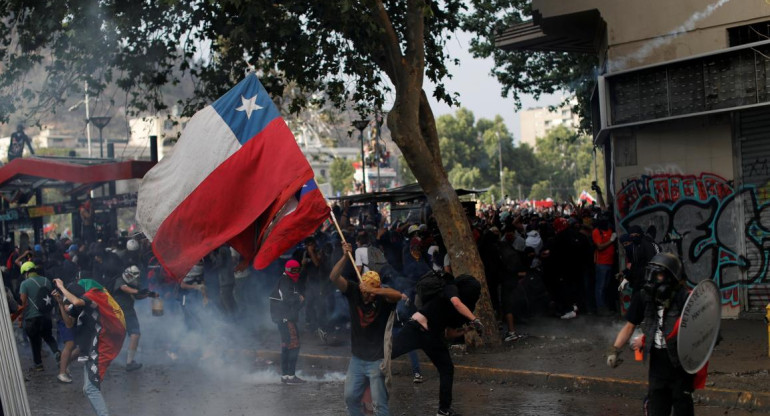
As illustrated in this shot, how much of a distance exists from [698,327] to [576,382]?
3986 mm

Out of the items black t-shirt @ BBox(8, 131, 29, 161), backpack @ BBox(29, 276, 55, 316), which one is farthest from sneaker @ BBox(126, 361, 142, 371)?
black t-shirt @ BBox(8, 131, 29, 161)

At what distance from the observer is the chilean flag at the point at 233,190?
24.9 ft

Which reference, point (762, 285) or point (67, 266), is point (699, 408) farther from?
point (67, 266)

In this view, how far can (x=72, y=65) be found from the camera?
14102 mm

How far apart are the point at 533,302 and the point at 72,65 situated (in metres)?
8.39

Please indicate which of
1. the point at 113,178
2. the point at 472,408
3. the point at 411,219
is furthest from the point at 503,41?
the point at 472,408

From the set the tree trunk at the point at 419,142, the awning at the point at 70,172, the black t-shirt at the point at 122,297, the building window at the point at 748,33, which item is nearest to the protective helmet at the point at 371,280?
the tree trunk at the point at 419,142

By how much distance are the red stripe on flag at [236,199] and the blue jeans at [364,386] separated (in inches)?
55.0

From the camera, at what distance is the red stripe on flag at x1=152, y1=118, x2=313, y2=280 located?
756cm

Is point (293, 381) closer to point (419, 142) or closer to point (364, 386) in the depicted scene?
point (419, 142)

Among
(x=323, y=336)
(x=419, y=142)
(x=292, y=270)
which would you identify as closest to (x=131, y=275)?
(x=292, y=270)

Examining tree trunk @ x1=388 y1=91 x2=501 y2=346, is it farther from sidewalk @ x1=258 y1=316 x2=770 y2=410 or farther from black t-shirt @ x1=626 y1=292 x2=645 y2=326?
black t-shirt @ x1=626 y1=292 x2=645 y2=326

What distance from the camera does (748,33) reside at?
43.2 ft

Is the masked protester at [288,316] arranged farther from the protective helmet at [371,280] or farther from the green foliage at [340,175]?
the green foliage at [340,175]
